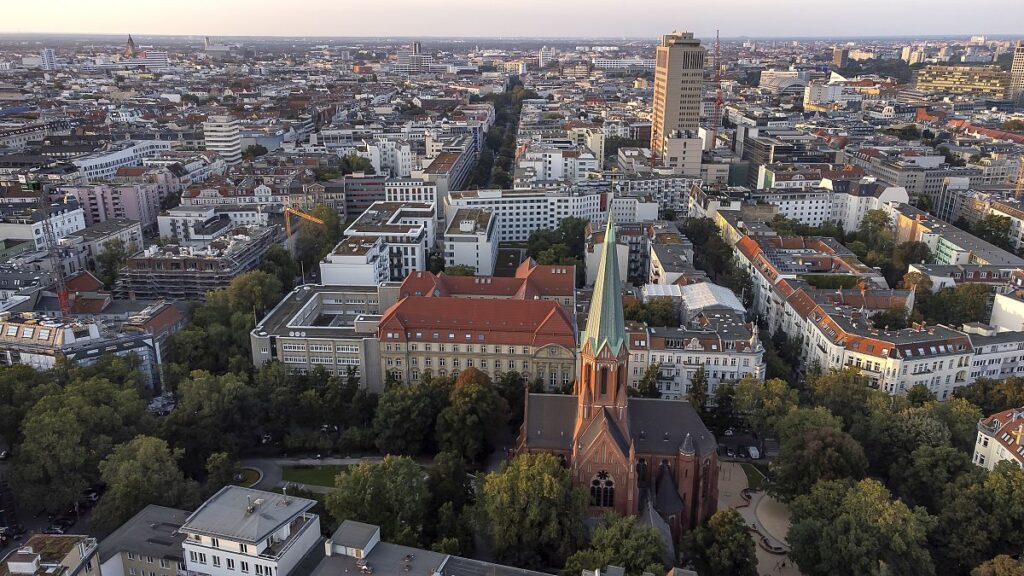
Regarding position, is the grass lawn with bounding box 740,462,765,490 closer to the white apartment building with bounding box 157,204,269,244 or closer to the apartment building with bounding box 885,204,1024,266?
the apartment building with bounding box 885,204,1024,266

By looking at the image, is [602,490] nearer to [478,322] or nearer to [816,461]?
[816,461]

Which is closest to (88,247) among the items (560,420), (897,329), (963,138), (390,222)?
(390,222)

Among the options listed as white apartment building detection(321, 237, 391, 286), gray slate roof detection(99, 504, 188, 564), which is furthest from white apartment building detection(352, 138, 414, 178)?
gray slate roof detection(99, 504, 188, 564)

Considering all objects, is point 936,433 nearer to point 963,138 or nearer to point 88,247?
point 88,247

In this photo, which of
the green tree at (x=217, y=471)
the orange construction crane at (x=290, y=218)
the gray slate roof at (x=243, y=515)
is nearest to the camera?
the gray slate roof at (x=243, y=515)

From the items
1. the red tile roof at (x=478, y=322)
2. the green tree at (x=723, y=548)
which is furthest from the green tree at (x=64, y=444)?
the green tree at (x=723, y=548)

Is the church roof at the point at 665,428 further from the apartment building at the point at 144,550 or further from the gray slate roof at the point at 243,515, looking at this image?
the apartment building at the point at 144,550

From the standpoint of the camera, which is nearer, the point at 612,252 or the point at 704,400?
the point at 612,252
